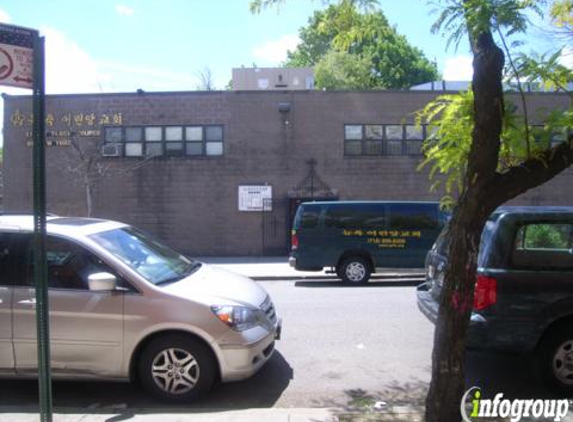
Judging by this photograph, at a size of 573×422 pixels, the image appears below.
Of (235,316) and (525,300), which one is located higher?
(525,300)

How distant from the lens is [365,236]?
13180mm

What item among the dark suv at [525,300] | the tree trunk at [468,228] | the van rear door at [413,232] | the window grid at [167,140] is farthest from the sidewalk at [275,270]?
the tree trunk at [468,228]

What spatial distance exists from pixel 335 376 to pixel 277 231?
48.3 feet

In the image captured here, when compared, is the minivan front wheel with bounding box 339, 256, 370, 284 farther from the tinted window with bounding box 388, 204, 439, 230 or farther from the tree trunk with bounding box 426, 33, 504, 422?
the tree trunk with bounding box 426, 33, 504, 422

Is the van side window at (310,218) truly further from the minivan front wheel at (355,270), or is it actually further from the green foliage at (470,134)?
the green foliage at (470,134)

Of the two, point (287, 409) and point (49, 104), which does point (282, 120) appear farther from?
point (287, 409)

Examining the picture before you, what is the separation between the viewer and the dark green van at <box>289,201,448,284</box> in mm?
13117

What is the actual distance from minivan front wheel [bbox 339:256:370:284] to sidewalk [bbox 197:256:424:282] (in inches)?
17.2

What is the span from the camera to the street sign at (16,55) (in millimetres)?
3270

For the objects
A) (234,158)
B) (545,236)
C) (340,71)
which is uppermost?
(340,71)

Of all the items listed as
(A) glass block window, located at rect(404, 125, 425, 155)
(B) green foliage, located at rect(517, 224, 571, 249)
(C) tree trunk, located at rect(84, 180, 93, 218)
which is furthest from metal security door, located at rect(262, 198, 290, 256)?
(B) green foliage, located at rect(517, 224, 571, 249)

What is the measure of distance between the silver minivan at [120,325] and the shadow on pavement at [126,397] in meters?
0.17

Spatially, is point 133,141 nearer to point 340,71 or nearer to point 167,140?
point 167,140

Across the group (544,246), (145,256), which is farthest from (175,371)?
(544,246)
